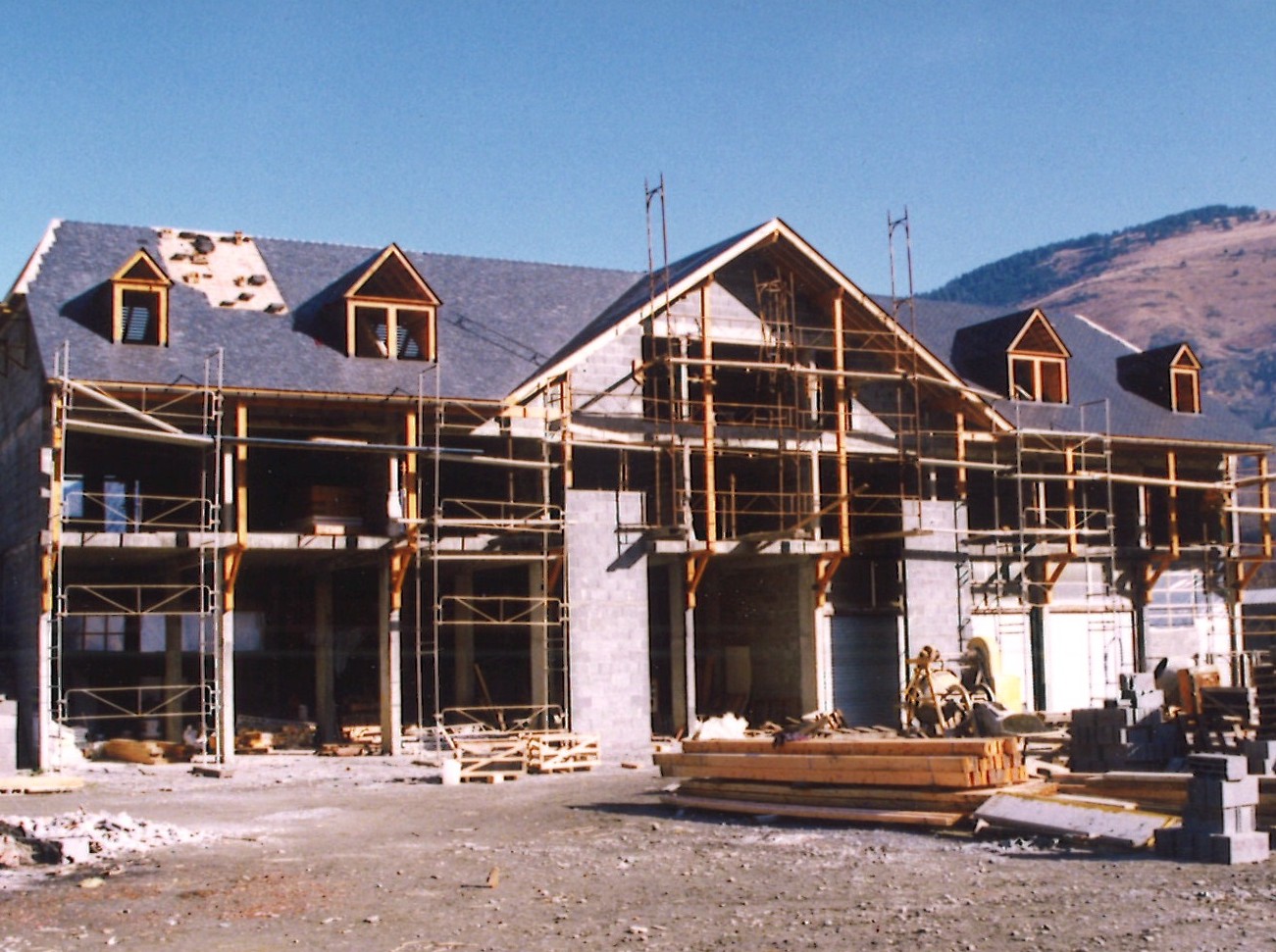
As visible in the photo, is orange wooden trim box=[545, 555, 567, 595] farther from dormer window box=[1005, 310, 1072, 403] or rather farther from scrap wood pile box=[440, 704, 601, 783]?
dormer window box=[1005, 310, 1072, 403]

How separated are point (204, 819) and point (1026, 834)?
11336 millimetres

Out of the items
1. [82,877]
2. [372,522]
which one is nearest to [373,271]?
[372,522]

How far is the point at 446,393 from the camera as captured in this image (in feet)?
109

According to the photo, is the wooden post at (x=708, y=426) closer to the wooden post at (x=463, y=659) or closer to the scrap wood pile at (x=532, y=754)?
the scrap wood pile at (x=532, y=754)

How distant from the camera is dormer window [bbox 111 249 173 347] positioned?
105 feet

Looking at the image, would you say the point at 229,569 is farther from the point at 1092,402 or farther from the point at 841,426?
the point at 1092,402

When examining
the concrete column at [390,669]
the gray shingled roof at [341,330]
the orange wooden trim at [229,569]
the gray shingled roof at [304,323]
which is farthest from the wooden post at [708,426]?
the orange wooden trim at [229,569]

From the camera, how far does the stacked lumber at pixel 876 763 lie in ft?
68.3

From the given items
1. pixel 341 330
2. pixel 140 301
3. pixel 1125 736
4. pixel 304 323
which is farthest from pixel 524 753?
pixel 140 301

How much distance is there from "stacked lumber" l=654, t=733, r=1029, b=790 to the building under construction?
992 cm

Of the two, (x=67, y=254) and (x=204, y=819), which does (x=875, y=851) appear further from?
(x=67, y=254)

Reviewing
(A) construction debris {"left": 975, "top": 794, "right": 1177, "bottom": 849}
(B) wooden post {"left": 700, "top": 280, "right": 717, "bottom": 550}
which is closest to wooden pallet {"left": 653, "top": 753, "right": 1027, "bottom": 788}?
(A) construction debris {"left": 975, "top": 794, "right": 1177, "bottom": 849}

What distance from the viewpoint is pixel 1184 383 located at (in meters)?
44.8

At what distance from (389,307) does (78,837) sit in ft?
57.8
